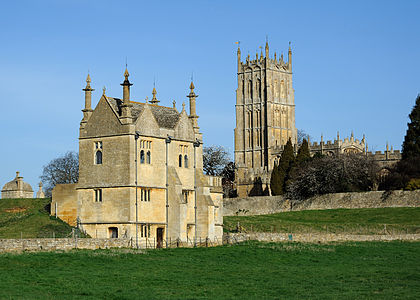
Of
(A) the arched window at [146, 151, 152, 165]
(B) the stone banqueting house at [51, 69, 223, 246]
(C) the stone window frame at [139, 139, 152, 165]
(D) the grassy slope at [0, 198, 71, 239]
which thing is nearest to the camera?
(D) the grassy slope at [0, 198, 71, 239]

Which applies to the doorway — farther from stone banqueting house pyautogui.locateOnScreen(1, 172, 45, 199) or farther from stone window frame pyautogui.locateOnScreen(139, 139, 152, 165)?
stone banqueting house pyautogui.locateOnScreen(1, 172, 45, 199)

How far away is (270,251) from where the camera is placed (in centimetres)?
4628

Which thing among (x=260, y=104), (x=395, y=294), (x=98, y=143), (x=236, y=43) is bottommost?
(x=395, y=294)

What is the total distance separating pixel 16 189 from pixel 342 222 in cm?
3720

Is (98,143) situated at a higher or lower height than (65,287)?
higher

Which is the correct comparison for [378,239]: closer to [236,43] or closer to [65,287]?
[65,287]

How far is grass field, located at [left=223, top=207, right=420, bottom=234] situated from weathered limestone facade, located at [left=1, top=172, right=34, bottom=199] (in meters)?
27.2

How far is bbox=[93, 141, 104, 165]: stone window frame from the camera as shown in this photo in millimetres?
51625

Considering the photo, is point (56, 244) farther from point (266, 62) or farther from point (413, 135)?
point (266, 62)

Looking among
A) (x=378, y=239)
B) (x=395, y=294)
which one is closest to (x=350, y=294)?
(x=395, y=294)

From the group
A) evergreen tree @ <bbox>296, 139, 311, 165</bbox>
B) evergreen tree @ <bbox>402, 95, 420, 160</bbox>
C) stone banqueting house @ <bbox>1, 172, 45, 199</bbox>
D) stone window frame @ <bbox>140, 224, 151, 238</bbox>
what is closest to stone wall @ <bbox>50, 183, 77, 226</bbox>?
stone window frame @ <bbox>140, 224, 151, 238</bbox>

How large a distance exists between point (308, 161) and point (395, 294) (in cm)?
7077

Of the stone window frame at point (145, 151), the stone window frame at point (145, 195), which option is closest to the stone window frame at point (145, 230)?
the stone window frame at point (145, 195)

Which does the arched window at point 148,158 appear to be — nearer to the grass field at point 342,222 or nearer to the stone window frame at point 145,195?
the stone window frame at point 145,195
